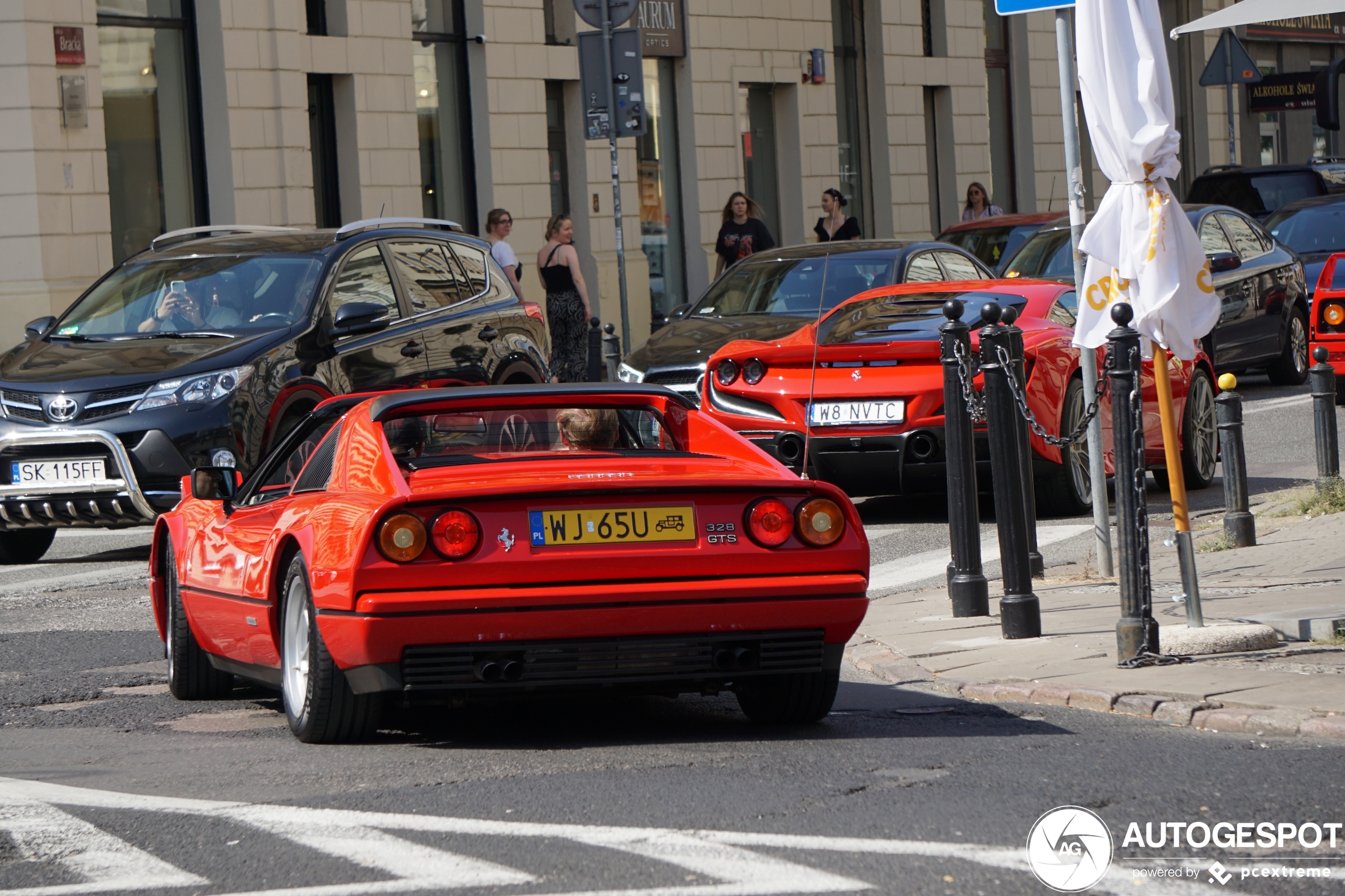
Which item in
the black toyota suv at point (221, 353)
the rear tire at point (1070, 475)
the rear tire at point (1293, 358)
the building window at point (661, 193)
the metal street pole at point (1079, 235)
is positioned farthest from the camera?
the building window at point (661, 193)

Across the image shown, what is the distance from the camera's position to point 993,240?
811 inches

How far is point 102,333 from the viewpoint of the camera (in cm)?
1250

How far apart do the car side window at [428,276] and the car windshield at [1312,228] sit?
35.0 ft

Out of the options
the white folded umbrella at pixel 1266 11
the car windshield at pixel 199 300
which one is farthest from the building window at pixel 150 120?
the white folded umbrella at pixel 1266 11

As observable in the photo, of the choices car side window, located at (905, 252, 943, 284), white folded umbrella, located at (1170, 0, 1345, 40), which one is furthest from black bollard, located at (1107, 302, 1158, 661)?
car side window, located at (905, 252, 943, 284)

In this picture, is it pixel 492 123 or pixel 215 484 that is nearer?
pixel 215 484

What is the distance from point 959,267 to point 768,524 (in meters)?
10.1

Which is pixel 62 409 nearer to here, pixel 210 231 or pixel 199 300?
pixel 199 300

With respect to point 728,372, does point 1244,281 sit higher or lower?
higher

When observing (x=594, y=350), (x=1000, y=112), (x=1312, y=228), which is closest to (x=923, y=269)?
(x=594, y=350)

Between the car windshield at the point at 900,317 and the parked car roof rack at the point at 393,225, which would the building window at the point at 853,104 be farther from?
the car windshield at the point at 900,317

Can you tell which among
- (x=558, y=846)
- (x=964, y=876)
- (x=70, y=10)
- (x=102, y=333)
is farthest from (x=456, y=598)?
(x=70, y=10)

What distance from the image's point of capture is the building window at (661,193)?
27062mm

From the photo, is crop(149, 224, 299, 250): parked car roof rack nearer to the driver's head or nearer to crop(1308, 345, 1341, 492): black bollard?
crop(1308, 345, 1341, 492): black bollard
